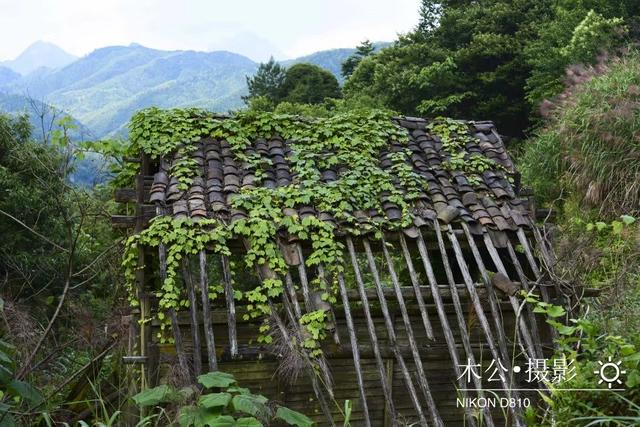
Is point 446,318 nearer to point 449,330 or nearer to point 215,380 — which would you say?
point 449,330

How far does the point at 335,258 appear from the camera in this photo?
5.68 meters

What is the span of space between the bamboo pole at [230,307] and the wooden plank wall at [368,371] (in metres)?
0.52

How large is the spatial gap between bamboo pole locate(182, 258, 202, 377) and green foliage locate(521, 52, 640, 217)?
7.17 m

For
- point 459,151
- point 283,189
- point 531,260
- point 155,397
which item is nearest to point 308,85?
point 459,151

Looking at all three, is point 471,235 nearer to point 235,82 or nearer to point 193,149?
point 193,149

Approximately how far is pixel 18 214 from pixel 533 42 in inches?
622

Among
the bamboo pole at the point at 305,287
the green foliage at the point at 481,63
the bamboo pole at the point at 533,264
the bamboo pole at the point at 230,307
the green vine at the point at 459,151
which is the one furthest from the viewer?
the green foliage at the point at 481,63

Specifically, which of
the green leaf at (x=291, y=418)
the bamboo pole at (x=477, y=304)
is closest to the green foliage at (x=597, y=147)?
the bamboo pole at (x=477, y=304)

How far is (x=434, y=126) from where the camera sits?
24.8 ft

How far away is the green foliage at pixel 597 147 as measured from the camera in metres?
10.0

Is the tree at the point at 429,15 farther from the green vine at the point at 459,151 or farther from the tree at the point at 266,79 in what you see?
the green vine at the point at 459,151

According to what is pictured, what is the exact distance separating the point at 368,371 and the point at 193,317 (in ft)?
7.82

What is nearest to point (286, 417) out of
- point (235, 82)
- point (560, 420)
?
point (560, 420)

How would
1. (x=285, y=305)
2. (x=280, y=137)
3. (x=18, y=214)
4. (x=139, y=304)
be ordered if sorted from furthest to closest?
(x=18, y=214) < (x=280, y=137) < (x=139, y=304) < (x=285, y=305)
